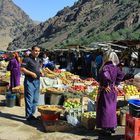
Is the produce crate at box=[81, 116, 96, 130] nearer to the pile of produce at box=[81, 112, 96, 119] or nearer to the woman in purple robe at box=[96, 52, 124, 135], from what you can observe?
the pile of produce at box=[81, 112, 96, 119]

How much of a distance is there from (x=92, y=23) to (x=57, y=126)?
97561 mm

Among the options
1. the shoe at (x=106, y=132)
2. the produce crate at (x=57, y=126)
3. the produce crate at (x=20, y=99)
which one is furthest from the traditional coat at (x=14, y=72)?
the shoe at (x=106, y=132)

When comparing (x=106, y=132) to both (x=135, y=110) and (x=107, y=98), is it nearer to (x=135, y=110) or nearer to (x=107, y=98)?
(x=107, y=98)

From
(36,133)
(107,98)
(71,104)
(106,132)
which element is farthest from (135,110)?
(71,104)

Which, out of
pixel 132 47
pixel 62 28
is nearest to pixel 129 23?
pixel 62 28

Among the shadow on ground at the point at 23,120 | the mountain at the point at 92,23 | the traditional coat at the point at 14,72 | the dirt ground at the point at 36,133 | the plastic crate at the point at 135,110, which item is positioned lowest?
the dirt ground at the point at 36,133

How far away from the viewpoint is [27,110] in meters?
11.1

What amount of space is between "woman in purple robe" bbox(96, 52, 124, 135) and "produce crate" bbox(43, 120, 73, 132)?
1.20 m

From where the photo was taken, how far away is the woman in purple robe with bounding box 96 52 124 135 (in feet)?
29.7

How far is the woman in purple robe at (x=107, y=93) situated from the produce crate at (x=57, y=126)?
120 cm

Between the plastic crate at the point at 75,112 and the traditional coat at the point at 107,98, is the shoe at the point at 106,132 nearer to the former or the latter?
the traditional coat at the point at 107,98

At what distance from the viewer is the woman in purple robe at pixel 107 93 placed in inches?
356

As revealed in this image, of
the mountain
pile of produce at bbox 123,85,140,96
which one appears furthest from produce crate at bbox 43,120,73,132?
the mountain

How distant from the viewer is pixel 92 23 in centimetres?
10669
